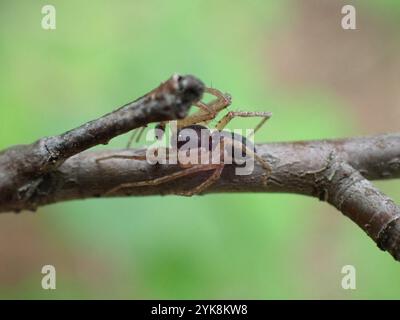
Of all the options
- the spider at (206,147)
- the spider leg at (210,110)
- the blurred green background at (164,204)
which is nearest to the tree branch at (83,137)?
the spider at (206,147)

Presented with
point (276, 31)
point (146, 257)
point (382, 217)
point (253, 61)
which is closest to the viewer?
point (382, 217)

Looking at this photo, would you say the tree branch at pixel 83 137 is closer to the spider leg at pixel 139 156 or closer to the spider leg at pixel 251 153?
the spider leg at pixel 139 156

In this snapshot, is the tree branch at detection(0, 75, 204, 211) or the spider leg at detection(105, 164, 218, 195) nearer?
the tree branch at detection(0, 75, 204, 211)

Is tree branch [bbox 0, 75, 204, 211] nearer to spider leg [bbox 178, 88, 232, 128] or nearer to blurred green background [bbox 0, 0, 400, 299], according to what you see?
spider leg [bbox 178, 88, 232, 128]

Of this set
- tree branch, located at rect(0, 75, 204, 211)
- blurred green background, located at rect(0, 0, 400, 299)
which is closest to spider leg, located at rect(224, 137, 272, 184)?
tree branch, located at rect(0, 75, 204, 211)

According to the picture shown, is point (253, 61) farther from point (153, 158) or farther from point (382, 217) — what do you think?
point (382, 217)

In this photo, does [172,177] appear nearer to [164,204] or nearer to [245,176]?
[245,176]

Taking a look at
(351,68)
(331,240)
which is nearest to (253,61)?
(351,68)

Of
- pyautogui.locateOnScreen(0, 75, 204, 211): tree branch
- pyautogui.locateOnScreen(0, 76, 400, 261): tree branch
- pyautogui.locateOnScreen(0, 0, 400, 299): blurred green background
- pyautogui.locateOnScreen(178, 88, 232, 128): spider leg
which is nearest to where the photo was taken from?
pyautogui.locateOnScreen(0, 75, 204, 211): tree branch
